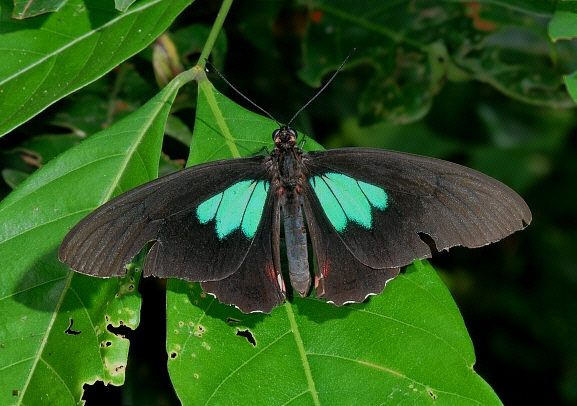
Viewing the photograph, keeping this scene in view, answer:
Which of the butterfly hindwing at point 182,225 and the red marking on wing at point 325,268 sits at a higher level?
the butterfly hindwing at point 182,225

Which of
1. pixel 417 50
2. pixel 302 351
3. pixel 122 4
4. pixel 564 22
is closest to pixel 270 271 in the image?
pixel 302 351

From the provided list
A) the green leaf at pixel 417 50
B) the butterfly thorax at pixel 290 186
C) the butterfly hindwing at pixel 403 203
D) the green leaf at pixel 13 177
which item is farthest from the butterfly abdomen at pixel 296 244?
the green leaf at pixel 417 50

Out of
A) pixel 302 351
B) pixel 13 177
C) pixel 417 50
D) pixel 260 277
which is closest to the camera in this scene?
pixel 302 351

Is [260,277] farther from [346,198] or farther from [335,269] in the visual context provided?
[346,198]

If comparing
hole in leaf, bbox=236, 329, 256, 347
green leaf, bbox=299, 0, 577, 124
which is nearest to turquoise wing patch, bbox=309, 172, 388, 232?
hole in leaf, bbox=236, 329, 256, 347

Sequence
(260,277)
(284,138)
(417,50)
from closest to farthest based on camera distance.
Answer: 1. (260,277)
2. (284,138)
3. (417,50)

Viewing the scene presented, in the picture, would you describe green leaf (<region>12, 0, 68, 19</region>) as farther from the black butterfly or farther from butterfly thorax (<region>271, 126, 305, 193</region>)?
butterfly thorax (<region>271, 126, 305, 193</region>)

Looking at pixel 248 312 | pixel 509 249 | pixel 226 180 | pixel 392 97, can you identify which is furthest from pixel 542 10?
pixel 509 249

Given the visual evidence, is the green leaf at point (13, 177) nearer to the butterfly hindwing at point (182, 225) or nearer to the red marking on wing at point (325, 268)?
the butterfly hindwing at point (182, 225)
